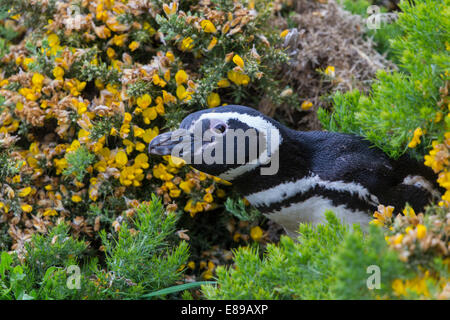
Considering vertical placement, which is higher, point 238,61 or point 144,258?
point 238,61

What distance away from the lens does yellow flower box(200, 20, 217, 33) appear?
1791 millimetres

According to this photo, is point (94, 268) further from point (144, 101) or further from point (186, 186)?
point (144, 101)

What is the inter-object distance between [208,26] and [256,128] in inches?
21.5

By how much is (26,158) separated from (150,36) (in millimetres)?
703

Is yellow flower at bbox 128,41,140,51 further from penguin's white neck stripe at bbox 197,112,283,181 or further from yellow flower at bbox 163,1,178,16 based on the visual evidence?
penguin's white neck stripe at bbox 197,112,283,181

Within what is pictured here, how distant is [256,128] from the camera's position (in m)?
1.46

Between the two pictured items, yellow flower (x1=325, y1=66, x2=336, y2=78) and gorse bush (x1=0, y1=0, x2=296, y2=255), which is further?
yellow flower (x1=325, y1=66, x2=336, y2=78)

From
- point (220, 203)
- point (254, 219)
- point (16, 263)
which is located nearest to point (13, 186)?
point (16, 263)

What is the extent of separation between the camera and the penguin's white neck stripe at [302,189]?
1.47 meters

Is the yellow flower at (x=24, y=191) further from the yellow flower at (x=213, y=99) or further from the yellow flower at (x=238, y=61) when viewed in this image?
the yellow flower at (x=238, y=61)

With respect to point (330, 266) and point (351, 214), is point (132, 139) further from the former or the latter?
point (330, 266)

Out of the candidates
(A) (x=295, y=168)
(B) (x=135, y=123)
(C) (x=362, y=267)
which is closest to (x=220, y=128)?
(A) (x=295, y=168)

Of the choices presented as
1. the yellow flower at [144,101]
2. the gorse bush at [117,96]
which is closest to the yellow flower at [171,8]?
the gorse bush at [117,96]

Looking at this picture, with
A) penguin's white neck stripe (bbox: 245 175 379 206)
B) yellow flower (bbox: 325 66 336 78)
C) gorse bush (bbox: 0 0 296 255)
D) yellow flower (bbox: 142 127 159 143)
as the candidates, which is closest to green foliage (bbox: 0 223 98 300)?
gorse bush (bbox: 0 0 296 255)
